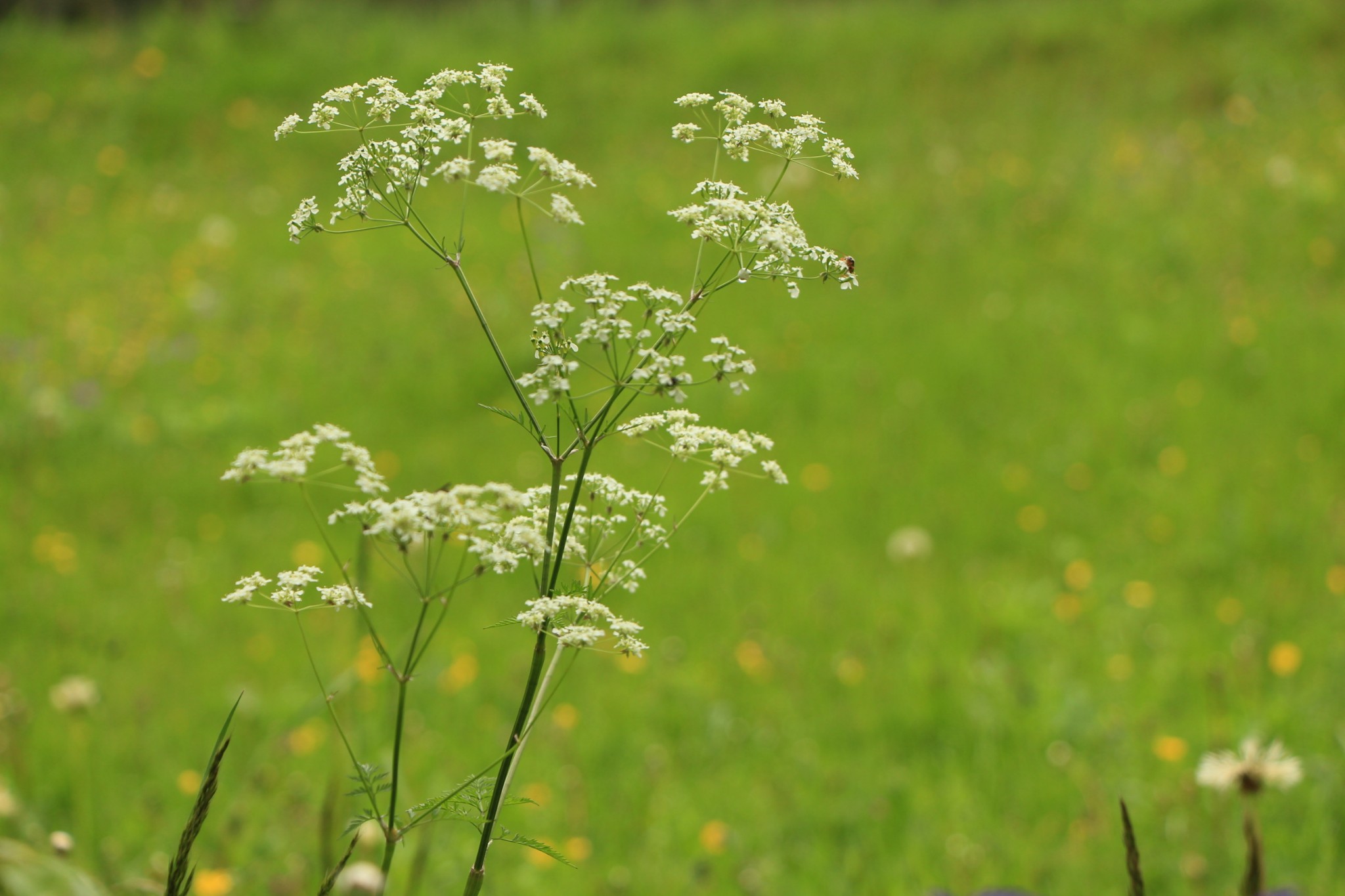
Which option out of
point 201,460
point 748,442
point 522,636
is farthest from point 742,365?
point 201,460

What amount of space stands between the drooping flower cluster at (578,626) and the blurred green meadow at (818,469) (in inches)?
22.6

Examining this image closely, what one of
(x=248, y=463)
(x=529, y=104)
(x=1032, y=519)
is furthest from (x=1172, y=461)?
(x=248, y=463)

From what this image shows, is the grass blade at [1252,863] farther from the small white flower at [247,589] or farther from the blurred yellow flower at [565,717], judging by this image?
the blurred yellow flower at [565,717]

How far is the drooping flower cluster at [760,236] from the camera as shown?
100 centimetres

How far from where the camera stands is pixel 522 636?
3.60 meters

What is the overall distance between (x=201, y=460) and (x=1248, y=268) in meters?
5.17

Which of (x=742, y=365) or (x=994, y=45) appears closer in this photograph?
(x=742, y=365)

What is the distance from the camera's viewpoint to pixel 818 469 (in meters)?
4.44

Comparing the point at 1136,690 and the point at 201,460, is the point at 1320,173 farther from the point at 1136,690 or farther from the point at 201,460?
the point at 201,460

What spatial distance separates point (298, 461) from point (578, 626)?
279 mm

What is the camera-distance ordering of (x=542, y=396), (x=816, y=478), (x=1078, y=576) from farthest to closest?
(x=816, y=478), (x=1078, y=576), (x=542, y=396)

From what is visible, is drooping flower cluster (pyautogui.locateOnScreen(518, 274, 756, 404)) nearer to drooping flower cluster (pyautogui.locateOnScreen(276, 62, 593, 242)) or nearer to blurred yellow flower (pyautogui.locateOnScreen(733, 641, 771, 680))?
drooping flower cluster (pyautogui.locateOnScreen(276, 62, 593, 242))

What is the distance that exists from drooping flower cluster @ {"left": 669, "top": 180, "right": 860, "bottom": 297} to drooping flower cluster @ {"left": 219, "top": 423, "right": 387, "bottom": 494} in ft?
1.19

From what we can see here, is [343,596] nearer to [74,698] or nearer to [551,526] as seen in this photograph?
[551,526]
